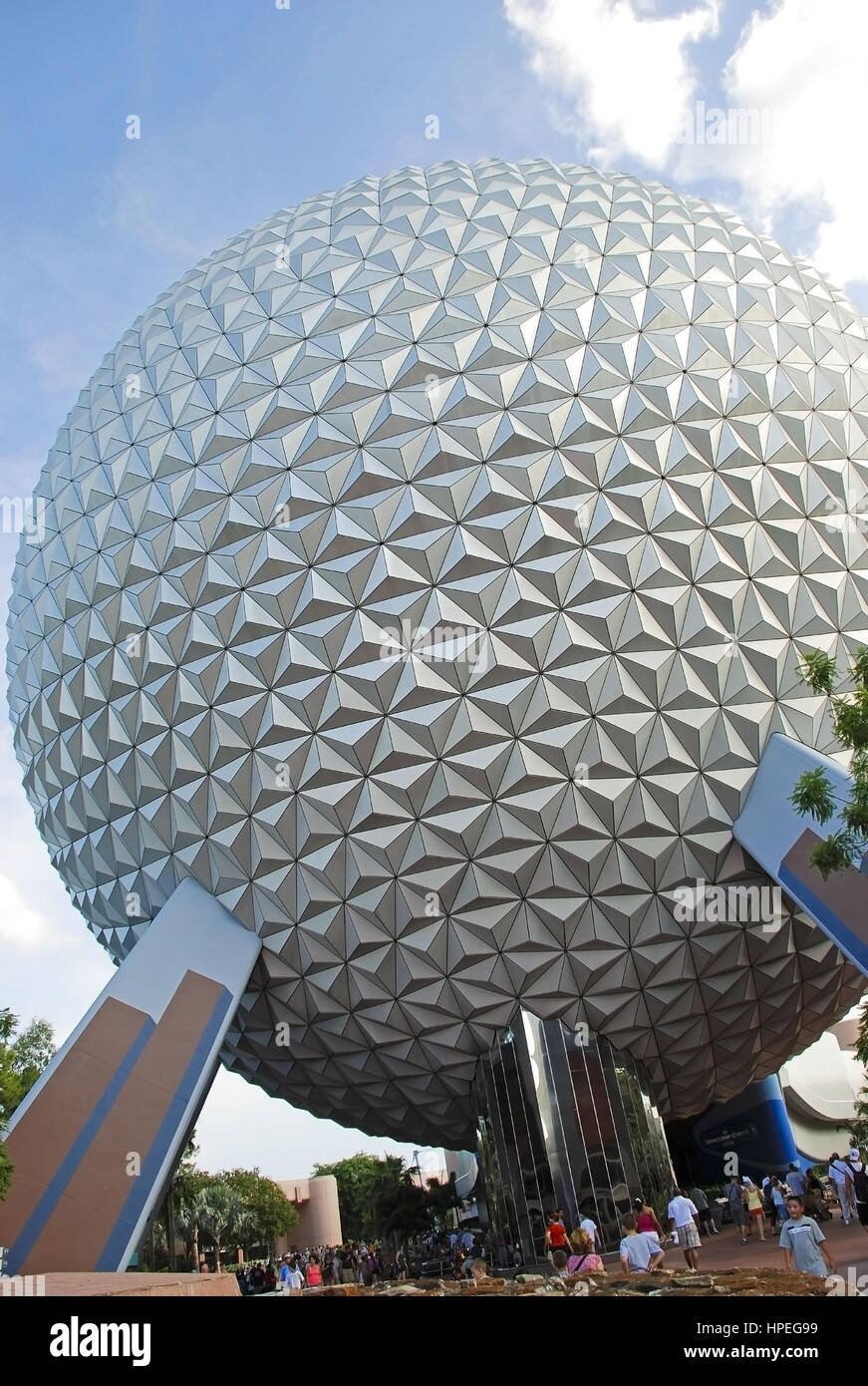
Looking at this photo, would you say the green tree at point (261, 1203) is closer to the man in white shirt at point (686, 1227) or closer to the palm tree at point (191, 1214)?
the palm tree at point (191, 1214)

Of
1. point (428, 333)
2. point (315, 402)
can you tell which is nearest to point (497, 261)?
point (428, 333)

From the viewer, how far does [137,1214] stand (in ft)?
48.5

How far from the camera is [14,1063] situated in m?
24.4

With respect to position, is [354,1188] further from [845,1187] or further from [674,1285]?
[674,1285]

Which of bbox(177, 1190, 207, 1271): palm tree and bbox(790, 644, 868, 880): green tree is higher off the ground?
bbox(790, 644, 868, 880): green tree

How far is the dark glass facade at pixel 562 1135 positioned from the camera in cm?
1717

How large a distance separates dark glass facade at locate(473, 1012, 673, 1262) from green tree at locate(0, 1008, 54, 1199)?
890 cm

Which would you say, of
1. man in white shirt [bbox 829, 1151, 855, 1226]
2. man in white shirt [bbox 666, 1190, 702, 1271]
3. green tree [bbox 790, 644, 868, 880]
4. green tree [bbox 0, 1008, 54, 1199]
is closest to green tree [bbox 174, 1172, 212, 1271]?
green tree [bbox 0, 1008, 54, 1199]

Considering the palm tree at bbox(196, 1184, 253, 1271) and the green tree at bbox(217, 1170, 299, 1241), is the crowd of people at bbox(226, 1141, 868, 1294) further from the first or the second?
the green tree at bbox(217, 1170, 299, 1241)

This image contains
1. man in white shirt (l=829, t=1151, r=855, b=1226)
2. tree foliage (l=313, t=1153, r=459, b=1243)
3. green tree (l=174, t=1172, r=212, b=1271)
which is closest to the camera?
man in white shirt (l=829, t=1151, r=855, b=1226)

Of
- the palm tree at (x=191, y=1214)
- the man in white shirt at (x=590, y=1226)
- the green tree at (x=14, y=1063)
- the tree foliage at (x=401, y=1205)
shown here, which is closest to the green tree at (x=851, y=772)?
the man in white shirt at (x=590, y=1226)

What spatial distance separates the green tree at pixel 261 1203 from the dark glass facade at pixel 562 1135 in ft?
138

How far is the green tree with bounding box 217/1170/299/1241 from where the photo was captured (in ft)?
183
